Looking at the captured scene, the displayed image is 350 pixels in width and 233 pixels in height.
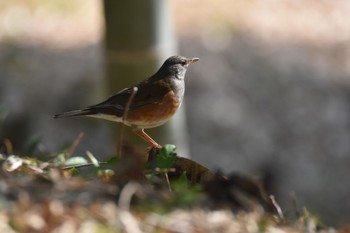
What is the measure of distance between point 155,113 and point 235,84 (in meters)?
7.42

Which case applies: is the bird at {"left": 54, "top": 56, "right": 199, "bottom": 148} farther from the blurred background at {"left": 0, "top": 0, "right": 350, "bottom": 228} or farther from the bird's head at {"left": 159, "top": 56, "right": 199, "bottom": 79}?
the blurred background at {"left": 0, "top": 0, "right": 350, "bottom": 228}

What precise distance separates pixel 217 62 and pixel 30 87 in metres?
2.64

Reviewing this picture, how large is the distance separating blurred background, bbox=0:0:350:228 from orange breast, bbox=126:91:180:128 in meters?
5.23

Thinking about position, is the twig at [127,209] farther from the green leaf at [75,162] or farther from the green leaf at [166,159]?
the green leaf at [75,162]

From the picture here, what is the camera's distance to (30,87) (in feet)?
39.5

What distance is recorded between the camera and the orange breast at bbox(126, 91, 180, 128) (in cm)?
484

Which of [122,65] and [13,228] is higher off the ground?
[13,228]

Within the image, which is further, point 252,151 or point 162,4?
point 252,151

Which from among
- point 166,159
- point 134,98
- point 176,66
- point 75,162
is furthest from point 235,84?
point 166,159

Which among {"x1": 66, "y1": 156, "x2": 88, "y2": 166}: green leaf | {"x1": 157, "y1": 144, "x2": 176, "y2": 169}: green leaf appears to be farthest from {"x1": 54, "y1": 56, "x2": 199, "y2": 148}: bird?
{"x1": 157, "y1": 144, "x2": 176, "y2": 169}: green leaf

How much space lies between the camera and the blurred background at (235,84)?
11188mm

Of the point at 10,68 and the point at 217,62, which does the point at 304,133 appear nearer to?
the point at 217,62

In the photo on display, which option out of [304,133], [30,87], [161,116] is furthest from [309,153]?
[161,116]

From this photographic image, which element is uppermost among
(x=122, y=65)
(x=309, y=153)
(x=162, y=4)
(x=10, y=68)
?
(x=162, y=4)
